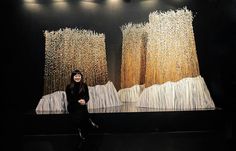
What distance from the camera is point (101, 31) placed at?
16.5ft

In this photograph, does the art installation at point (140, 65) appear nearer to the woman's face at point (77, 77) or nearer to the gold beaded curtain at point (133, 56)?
the gold beaded curtain at point (133, 56)

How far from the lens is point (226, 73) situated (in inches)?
189

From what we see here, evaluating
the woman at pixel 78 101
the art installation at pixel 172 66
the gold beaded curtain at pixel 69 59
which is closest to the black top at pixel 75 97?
the woman at pixel 78 101

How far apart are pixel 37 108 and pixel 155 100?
173 centimetres

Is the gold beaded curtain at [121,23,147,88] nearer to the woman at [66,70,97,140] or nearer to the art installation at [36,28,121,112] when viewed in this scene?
the art installation at [36,28,121,112]

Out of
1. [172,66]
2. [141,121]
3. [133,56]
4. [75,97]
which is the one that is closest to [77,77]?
[75,97]

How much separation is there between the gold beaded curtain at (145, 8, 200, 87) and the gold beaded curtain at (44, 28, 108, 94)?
782 mm

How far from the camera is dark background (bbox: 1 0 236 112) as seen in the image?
188 inches

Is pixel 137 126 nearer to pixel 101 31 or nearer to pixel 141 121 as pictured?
pixel 141 121

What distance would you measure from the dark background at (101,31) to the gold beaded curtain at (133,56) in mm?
107

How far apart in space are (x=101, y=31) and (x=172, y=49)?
112 cm

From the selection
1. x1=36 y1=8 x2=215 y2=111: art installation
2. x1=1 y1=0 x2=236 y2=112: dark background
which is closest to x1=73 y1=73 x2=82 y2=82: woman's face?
x1=36 y1=8 x2=215 y2=111: art installation

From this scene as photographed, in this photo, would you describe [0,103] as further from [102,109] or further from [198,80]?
[198,80]

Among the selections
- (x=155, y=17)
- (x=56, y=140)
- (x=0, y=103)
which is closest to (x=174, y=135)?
(x=56, y=140)
